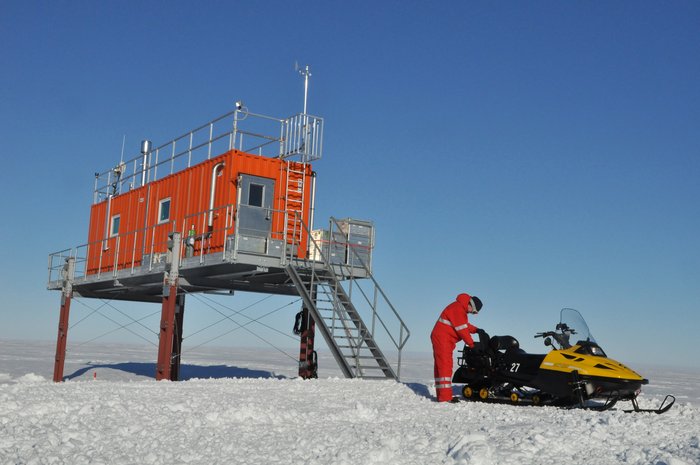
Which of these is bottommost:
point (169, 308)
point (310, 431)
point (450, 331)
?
point (310, 431)

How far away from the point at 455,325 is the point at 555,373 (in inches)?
66.7

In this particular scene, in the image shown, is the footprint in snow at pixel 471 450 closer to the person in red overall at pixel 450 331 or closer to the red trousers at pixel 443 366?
the red trousers at pixel 443 366

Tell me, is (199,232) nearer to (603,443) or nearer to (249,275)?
(249,275)

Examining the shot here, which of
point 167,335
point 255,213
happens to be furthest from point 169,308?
point 255,213

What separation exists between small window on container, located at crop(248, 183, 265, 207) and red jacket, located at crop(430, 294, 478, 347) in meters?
7.90

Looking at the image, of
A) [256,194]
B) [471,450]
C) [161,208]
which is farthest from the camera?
[161,208]

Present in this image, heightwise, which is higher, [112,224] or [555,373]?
[112,224]

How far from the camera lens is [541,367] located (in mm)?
11320

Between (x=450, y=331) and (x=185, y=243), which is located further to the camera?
(x=185, y=243)

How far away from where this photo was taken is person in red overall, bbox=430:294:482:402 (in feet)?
39.2

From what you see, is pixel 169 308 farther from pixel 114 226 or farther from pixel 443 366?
pixel 443 366

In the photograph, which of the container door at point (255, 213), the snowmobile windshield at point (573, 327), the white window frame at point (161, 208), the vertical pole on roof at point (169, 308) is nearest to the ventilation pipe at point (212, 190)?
the vertical pole on roof at point (169, 308)

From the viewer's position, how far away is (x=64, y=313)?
24.8m

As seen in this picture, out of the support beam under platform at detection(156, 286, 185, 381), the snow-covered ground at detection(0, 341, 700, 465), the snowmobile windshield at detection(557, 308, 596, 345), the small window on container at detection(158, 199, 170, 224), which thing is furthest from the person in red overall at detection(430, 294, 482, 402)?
the small window on container at detection(158, 199, 170, 224)
